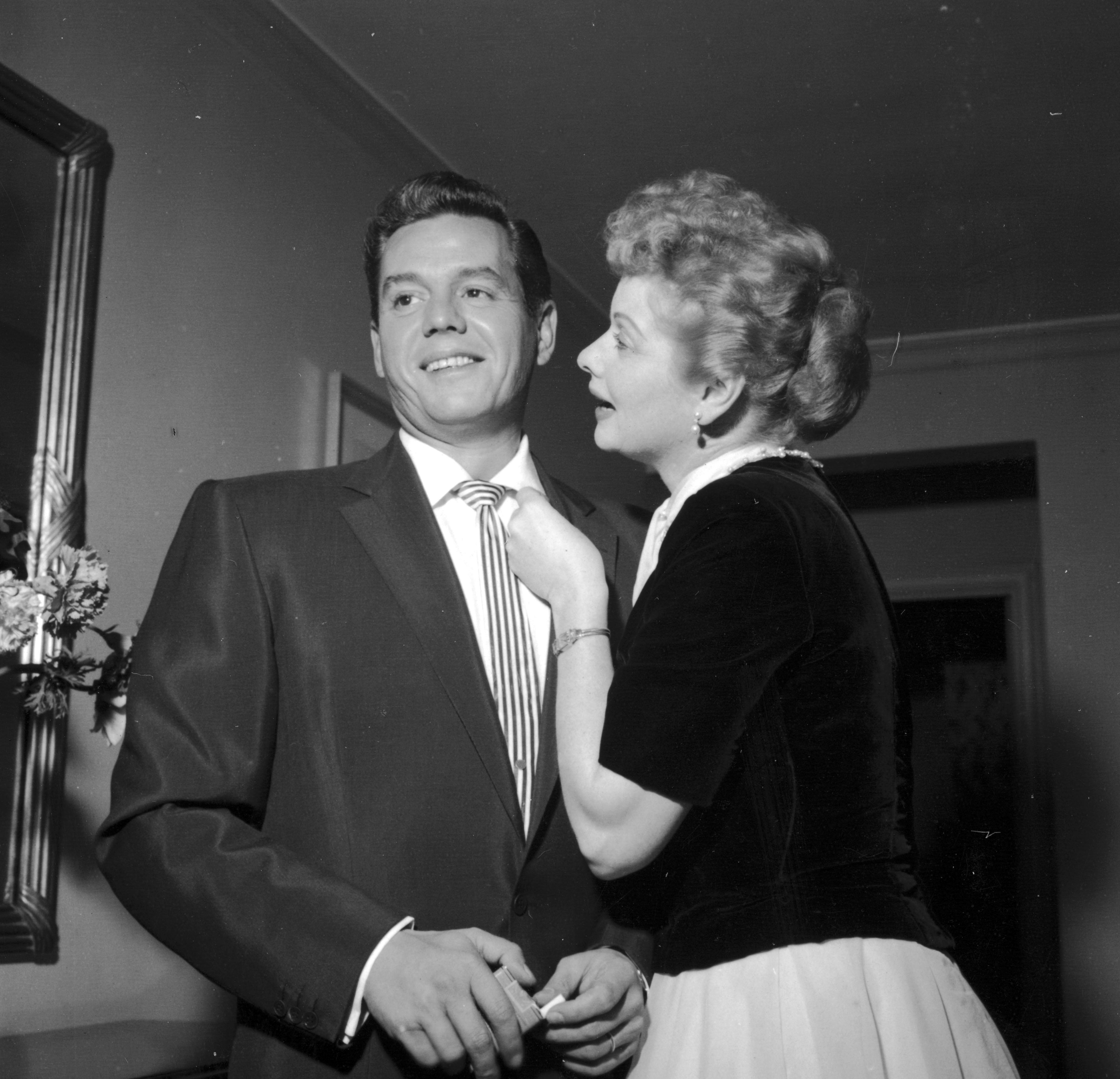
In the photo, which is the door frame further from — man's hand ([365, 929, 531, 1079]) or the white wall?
man's hand ([365, 929, 531, 1079])

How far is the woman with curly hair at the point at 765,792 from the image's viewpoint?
1109mm

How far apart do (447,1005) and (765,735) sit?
39cm

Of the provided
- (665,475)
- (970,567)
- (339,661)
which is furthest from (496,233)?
(970,567)

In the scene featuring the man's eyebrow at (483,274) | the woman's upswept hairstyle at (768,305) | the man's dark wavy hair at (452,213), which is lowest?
the woman's upswept hairstyle at (768,305)

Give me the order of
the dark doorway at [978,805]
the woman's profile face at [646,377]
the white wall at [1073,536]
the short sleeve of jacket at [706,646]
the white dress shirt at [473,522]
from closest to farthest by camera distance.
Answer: the short sleeve of jacket at [706,646] → the woman's profile face at [646,377] → the white dress shirt at [473,522] → the dark doorway at [978,805] → the white wall at [1073,536]

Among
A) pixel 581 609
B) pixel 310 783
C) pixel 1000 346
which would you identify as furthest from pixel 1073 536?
pixel 310 783

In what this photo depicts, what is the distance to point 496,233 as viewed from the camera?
1744 mm

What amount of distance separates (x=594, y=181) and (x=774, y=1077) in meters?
1.85

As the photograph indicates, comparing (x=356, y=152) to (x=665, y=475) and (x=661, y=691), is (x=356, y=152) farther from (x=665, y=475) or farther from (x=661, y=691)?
(x=661, y=691)

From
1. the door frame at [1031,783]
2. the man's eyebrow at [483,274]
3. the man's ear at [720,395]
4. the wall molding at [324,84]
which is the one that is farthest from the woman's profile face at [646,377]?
the door frame at [1031,783]

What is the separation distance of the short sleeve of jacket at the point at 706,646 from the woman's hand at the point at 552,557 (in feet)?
0.36

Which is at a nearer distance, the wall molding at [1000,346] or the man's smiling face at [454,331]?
the man's smiling face at [454,331]

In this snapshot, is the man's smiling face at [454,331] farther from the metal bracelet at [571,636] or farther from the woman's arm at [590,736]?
the metal bracelet at [571,636]

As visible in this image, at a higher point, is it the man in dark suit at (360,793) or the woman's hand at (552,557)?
the woman's hand at (552,557)
